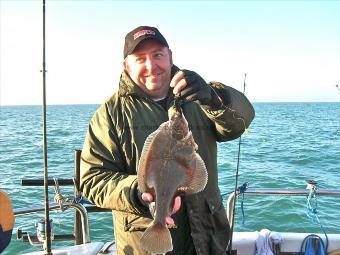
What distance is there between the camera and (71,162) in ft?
58.7

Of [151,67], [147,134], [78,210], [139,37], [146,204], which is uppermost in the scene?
[139,37]

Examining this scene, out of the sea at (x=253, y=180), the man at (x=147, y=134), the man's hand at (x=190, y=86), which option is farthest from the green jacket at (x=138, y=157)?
the sea at (x=253, y=180)

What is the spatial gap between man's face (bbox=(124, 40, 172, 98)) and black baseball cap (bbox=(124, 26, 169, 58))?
0.03m

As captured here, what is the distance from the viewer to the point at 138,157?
314cm

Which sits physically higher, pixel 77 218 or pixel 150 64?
pixel 150 64

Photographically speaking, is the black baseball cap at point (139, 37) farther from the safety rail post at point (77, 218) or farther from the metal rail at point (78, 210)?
the metal rail at point (78, 210)

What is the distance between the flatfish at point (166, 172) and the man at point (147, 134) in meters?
0.34

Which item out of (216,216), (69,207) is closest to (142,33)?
(216,216)

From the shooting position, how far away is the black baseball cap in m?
3.25

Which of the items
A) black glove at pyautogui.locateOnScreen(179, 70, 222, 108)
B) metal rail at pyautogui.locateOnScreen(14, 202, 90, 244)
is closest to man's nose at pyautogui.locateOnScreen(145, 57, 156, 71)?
black glove at pyautogui.locateOnScreen(179, 70, 222, 108)

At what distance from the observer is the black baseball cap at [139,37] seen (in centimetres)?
325

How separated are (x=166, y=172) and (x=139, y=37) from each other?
46.1 inches

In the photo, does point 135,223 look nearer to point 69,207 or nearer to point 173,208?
point 173,208

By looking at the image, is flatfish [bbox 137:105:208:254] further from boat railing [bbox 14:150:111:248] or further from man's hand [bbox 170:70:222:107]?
boat railing [bbox 14:150:111:248]
